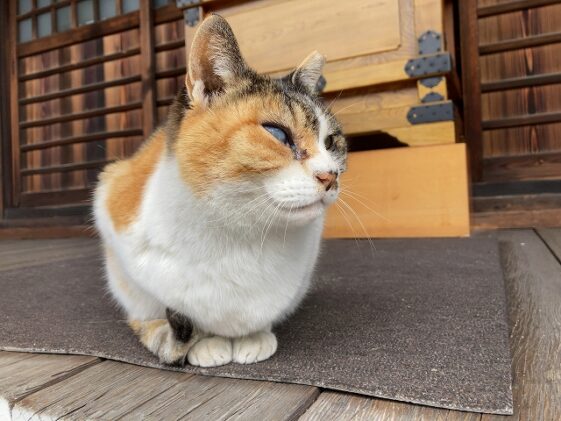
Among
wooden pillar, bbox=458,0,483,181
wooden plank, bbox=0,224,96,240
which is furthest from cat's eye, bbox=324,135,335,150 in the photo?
wooden plank, bbox=0,224,96,240

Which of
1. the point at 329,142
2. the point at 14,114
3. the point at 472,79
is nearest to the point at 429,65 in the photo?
the point at 472,79

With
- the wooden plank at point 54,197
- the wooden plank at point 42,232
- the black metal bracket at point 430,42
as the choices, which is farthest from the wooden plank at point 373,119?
the wooden plank at point 54,197

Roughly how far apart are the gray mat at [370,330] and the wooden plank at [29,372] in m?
0.02

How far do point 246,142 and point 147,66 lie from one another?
2.94 m

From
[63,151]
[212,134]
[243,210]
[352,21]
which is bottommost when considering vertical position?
[243,210]

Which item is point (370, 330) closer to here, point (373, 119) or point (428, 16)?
point (373, 119)

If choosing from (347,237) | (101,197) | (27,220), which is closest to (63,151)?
(27,220)

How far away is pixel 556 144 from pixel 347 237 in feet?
4.54

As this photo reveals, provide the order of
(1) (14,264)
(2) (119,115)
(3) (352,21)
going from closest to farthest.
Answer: (1) (14,264) < (3) (352,21) < (2) (119,115)

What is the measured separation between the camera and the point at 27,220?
3553 mm

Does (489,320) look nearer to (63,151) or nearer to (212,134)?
(212,134)

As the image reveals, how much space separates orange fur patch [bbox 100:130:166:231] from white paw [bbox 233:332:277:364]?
28cm

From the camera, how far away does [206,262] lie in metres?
0.65

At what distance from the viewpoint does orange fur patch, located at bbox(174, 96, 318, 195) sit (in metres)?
0.62
